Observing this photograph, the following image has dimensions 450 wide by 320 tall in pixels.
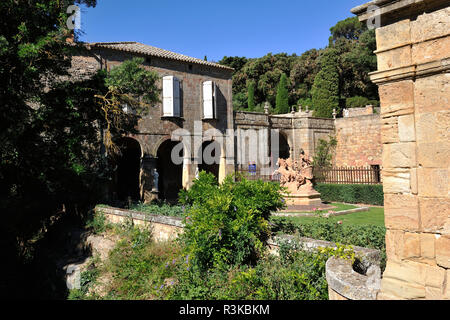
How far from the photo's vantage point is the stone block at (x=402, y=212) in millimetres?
3085

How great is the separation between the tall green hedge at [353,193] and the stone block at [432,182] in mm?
11897

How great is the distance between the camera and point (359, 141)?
23109 mm

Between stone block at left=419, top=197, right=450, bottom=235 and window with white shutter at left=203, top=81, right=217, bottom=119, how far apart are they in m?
15.2

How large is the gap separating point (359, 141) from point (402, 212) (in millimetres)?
21502

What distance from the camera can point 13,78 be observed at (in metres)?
9.06

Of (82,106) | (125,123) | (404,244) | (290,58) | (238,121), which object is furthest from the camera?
(290,58)

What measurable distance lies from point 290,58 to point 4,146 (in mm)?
37866

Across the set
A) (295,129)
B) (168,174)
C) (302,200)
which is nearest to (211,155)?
(168,174)

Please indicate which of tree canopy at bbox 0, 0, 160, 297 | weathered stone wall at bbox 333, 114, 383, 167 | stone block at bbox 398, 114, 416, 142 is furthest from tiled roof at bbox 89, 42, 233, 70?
stone block at bbox 398, 114, 416, 142

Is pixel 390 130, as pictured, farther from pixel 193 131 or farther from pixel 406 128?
pixel 193 131

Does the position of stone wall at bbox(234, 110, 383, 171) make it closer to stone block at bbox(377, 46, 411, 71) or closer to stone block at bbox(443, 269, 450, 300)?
stone block at bbox(377, 46, 411, 71)

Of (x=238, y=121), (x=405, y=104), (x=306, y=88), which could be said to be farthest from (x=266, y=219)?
(x=306, y=88)

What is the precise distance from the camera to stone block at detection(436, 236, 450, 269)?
2.90 m
